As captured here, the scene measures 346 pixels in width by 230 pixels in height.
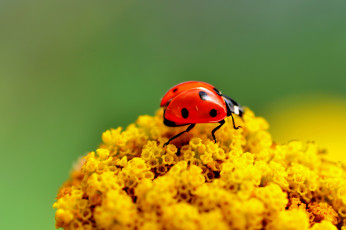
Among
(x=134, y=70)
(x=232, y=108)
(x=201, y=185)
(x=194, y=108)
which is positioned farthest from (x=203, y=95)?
(x=134, y=70)

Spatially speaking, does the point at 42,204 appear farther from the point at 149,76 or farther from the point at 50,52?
the point at 50,52

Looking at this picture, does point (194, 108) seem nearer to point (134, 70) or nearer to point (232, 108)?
point (232, 108)

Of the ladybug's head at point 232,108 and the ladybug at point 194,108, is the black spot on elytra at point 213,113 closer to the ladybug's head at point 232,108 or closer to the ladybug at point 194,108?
the ladybug at point 194,108

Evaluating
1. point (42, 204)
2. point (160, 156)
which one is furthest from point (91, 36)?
point (160, 156)

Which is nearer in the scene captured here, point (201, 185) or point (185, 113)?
point (201, 185)

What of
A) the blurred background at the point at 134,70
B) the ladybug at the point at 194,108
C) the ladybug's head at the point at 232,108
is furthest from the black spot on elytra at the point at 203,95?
the blurred background at the point at 134,70

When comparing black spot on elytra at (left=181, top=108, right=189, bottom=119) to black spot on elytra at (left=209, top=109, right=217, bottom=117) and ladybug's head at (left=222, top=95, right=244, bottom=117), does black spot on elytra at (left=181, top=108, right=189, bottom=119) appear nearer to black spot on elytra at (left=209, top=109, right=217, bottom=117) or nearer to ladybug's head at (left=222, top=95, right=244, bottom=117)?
black spot on elytra at (left=209, top=109, right=217, bottom=117)
